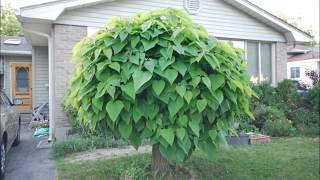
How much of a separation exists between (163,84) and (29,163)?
14.0ft

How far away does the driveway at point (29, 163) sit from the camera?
6.16 m

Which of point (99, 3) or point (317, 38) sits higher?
point (317, 38)

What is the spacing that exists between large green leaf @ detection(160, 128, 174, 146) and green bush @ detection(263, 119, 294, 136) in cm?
626

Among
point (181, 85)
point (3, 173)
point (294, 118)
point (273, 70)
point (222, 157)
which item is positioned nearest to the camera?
point (181, 85)

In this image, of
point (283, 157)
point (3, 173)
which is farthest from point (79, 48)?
point (283, 157)

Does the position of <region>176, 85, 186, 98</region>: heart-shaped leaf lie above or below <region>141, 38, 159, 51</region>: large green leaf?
below

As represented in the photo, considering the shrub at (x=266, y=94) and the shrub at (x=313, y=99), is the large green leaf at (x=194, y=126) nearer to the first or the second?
the shrub at (x=266, y=94)

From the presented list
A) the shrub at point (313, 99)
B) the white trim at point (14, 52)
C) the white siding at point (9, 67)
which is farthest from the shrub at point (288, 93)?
the white siding at point (9, 67)

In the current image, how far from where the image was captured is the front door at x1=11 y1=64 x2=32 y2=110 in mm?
16188

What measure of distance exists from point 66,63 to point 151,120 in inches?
238

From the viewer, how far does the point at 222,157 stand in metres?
6.77

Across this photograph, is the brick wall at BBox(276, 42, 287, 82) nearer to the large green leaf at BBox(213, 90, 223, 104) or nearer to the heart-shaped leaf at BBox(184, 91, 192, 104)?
the large green leaf at BBox(213, 90, 223, 104)

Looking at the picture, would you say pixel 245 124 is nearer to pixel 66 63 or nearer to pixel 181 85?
pixel 66 63

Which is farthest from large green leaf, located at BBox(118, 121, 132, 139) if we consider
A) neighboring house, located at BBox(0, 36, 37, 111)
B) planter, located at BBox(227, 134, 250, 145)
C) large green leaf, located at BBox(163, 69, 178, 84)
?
neighboring house, located at BBox(0, 36, 37, 111)
